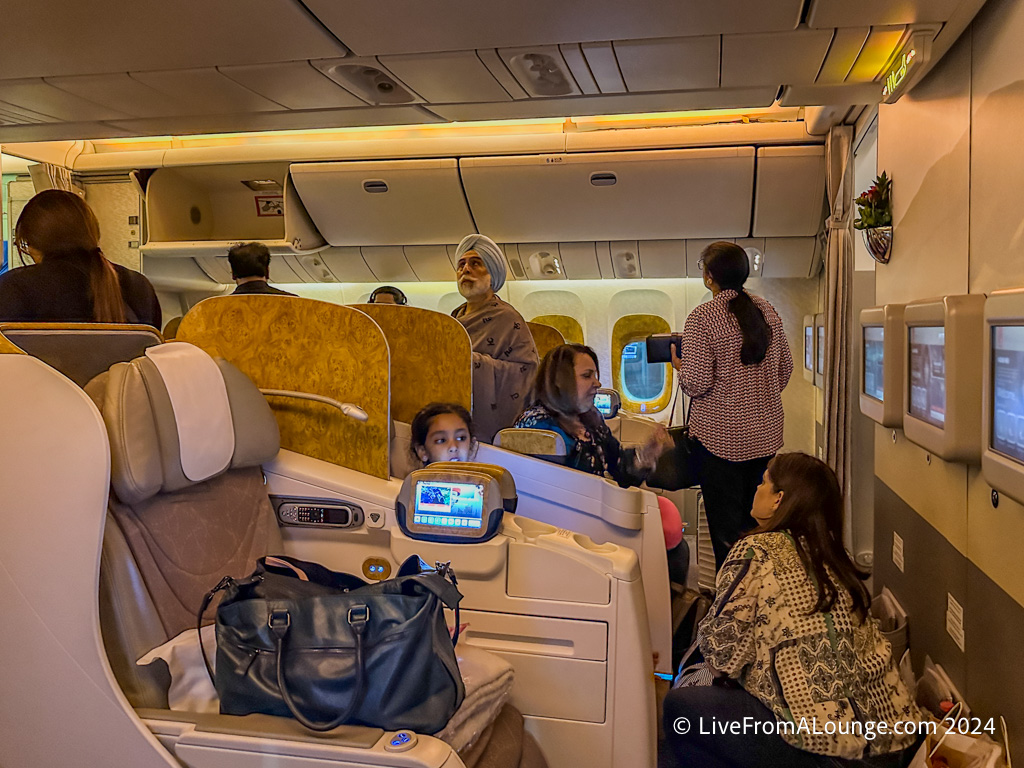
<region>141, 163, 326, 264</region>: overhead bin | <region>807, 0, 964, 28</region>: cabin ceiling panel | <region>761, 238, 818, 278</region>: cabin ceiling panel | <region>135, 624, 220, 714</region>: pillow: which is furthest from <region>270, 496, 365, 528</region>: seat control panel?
<region>761, 238, 818, 278</region>: cabin ceiling panel

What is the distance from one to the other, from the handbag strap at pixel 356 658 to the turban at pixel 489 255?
2367mm

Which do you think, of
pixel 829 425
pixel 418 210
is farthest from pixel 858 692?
pixel 418 210

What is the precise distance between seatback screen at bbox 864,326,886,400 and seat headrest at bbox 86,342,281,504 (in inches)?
84.2

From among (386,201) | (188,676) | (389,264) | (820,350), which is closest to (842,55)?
(188,676)

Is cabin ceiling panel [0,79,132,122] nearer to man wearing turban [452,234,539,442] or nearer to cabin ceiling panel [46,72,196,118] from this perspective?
cabin ceiling panel [46,72,196,118]

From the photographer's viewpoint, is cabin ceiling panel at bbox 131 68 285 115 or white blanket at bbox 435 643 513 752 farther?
cabin ceiling panel at bbox 131 68 285 115

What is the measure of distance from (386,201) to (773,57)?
3.43 m

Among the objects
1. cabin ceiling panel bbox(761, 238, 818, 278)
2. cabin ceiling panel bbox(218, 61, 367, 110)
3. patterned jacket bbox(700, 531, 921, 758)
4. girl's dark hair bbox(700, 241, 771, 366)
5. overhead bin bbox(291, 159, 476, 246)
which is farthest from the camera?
cabin ceiling panel bbox(761, 238, 818, 278)

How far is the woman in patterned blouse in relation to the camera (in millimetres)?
2055

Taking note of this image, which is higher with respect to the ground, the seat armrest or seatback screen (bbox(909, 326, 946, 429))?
seatback screen (bbox(909, 326, 946, 429))

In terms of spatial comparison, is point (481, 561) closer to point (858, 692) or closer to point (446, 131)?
point (858, 692)

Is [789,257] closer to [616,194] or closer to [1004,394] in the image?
[616,194]

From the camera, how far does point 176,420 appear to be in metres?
1.92

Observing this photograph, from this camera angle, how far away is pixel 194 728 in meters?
1.64
